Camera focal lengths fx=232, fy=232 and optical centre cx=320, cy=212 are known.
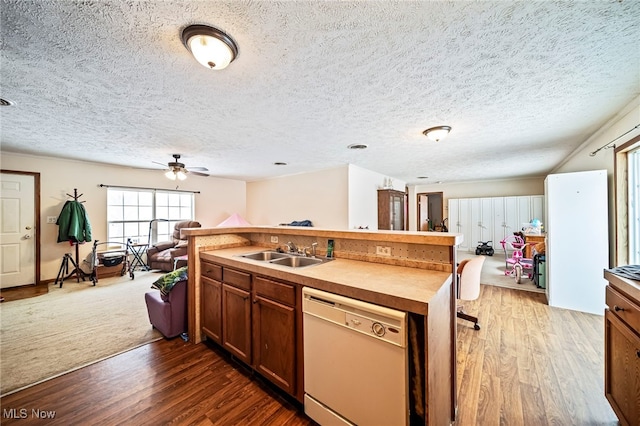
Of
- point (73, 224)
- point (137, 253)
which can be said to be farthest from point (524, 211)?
point (73, 224)

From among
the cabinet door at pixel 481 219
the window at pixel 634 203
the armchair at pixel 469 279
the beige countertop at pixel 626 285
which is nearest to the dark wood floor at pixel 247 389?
the armchair at pixel 469 279

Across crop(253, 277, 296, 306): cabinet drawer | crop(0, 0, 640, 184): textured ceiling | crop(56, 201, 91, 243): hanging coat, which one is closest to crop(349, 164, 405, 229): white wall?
crop(0, 0, 640, 184): textured ceiling

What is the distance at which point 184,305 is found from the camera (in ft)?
8.30

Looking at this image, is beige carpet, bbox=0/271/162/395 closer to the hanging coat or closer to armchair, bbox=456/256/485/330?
the hanging coat

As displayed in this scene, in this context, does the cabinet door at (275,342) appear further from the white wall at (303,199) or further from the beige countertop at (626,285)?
the white wall at (303,199)

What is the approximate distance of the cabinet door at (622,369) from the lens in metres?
1.24

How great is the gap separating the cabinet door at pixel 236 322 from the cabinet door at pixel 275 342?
0.29ft

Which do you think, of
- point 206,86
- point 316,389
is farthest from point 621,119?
point 206,86

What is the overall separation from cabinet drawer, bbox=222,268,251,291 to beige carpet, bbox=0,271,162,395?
129cm

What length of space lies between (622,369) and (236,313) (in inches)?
101

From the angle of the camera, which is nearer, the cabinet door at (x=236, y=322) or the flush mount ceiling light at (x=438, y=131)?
the cabinet door at (x=236, y=322)

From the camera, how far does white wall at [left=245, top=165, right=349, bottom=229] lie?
512cm

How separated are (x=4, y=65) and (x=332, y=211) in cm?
452

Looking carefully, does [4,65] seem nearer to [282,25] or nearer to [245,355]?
[282,25]
